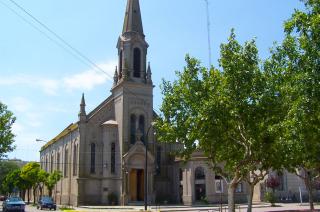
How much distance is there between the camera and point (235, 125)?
28.3m

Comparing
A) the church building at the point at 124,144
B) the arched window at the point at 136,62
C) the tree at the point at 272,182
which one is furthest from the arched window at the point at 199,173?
the arched window at the point at 136,62

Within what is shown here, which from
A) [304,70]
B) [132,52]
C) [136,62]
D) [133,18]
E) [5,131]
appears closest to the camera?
[304,70]

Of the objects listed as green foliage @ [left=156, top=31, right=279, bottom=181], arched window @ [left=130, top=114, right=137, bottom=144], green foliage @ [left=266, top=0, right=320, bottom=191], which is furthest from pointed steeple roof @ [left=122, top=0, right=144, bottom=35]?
green foliage @ [left=266, top=0, right=320, bottom=191]

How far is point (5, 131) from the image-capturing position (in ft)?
156

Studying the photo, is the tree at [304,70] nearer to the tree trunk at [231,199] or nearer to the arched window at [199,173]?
the tree trunk at [231,199]

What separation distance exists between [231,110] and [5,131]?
3015 cm

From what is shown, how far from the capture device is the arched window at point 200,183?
56719 mm

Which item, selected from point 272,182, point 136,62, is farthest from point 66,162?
point 272,182

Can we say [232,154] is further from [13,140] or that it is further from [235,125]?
[13,140]

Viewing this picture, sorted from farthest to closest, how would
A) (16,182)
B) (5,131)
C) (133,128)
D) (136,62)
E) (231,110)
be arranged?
(16,182), (136,62), (133,128), (5,131), (231,110)

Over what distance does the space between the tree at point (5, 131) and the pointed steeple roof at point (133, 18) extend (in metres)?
22.7

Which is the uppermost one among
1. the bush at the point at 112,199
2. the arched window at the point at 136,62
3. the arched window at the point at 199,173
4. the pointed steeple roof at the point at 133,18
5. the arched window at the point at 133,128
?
the pointed steeple roof at the point at 133,18

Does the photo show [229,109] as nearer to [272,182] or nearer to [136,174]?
[136,174]

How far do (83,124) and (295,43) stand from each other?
44029 mm
